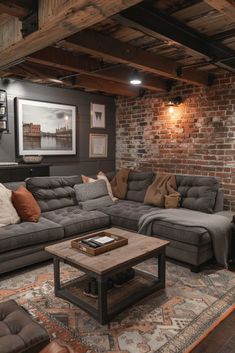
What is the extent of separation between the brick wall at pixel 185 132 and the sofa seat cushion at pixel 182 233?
1.37m

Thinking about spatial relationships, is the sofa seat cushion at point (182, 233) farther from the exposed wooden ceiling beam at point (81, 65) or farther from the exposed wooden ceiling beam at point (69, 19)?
the exposed wooden ceiling beam at point (69, 19)

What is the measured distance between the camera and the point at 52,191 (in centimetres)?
405

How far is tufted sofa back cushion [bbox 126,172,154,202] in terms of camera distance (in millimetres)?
4516

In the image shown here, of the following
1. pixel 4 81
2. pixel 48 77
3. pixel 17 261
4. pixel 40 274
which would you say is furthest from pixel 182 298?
pixel 4 81

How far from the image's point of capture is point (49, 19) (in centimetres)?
193

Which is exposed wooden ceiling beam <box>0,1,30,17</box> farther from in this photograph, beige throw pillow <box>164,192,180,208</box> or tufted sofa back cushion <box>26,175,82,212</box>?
beige throw pillow <box>164,192,180,208</box>

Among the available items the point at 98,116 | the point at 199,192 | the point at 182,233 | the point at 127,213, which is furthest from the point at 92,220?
the point at 98,116

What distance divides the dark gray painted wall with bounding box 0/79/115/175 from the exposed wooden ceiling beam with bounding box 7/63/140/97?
30 centimetres

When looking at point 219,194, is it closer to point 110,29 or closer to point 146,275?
point 146,275

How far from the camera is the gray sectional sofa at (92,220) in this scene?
2.97m

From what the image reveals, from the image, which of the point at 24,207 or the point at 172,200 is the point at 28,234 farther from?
the point at 172,200

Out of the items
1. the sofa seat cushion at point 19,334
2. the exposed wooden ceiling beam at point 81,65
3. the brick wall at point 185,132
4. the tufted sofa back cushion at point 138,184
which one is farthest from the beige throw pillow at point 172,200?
the sofa seat cushion at point 19,334

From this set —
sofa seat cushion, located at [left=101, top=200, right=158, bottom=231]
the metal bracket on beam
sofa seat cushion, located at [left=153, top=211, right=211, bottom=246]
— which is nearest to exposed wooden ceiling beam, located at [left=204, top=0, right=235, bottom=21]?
the metal bracket on beam

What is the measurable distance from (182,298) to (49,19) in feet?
8.18
